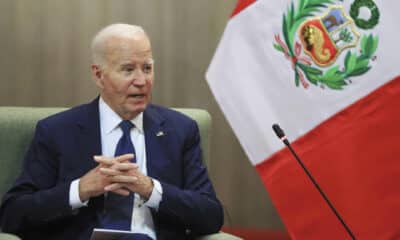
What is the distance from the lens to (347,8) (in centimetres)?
284

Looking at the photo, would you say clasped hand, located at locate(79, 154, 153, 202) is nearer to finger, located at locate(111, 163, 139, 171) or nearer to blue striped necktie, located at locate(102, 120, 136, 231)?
finger, located at locate(111, 163, 139, 171)

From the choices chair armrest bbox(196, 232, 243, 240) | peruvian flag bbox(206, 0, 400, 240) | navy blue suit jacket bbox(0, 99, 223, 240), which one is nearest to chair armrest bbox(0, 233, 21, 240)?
navy blue suit jacket bbox(0, 99, 223, 240)

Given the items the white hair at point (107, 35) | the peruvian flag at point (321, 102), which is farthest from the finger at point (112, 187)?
the peruvian flag at point (321, 102)

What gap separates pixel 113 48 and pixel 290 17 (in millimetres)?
780

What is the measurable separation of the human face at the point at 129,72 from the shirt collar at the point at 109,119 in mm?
62

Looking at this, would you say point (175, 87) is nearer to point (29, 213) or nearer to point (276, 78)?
point (276, 78)

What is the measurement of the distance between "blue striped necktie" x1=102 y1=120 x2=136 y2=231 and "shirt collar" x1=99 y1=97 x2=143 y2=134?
0.08 meters

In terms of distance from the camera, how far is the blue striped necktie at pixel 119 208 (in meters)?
2.68

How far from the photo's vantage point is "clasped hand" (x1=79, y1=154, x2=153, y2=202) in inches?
99.8

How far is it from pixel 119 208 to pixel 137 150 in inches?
10.0

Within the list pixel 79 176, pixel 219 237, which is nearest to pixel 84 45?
pixel 79 176

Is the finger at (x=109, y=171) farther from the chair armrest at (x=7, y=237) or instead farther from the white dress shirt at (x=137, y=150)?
the chair armrest at (x=7, y=237)

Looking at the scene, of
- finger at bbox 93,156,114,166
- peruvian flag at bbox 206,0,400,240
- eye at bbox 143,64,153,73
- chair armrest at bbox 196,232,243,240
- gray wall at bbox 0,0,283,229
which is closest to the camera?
finger at bbox 93,156,114,166

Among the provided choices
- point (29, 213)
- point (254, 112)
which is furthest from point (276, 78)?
point (29, 213)
